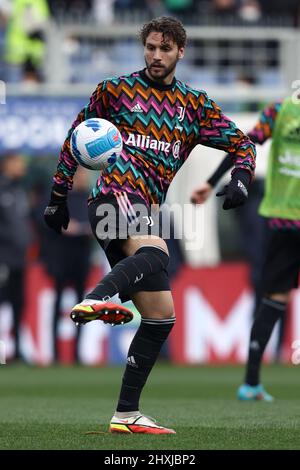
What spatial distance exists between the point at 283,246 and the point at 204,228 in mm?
5686

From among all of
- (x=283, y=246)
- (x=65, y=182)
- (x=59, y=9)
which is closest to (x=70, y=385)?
(x=283, y=246)

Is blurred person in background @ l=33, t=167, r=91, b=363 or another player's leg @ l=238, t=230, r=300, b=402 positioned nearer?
another player's leg @ l=238, t=230, r=300, b=402

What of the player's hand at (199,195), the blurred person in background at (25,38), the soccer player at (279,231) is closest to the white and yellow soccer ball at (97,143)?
the player's hand at (199,195)

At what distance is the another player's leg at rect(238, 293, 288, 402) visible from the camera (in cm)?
894

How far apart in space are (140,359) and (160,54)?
173 centimetres

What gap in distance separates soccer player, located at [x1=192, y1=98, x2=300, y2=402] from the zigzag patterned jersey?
2286 millimetres

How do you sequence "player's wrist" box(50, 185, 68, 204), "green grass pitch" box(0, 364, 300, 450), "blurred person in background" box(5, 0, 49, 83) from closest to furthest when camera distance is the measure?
"green grass pitch" box(0, 364, 300, 450)
"player's wrist" box(50, 185, 68, 204)
"blurred person in background" box(5, 0, 49, 83)

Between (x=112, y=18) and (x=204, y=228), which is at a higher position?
(x=112, y=18)

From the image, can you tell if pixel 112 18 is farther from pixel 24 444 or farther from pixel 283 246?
pixel 24 444

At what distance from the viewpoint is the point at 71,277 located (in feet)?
46.1

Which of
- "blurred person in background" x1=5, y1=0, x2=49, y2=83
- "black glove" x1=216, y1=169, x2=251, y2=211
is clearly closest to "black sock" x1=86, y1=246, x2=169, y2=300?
"black glove" x1=216, y1=169, x2=251, y2=211

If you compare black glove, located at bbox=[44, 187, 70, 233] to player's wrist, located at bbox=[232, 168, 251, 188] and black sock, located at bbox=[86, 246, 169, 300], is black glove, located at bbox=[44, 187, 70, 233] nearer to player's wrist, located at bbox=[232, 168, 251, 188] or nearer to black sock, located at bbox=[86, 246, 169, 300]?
black sock, located at bbox=[86, 246, 169, 300]

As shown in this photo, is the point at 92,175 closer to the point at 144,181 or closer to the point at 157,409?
the point at 157,409

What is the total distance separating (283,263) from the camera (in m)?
9.00
